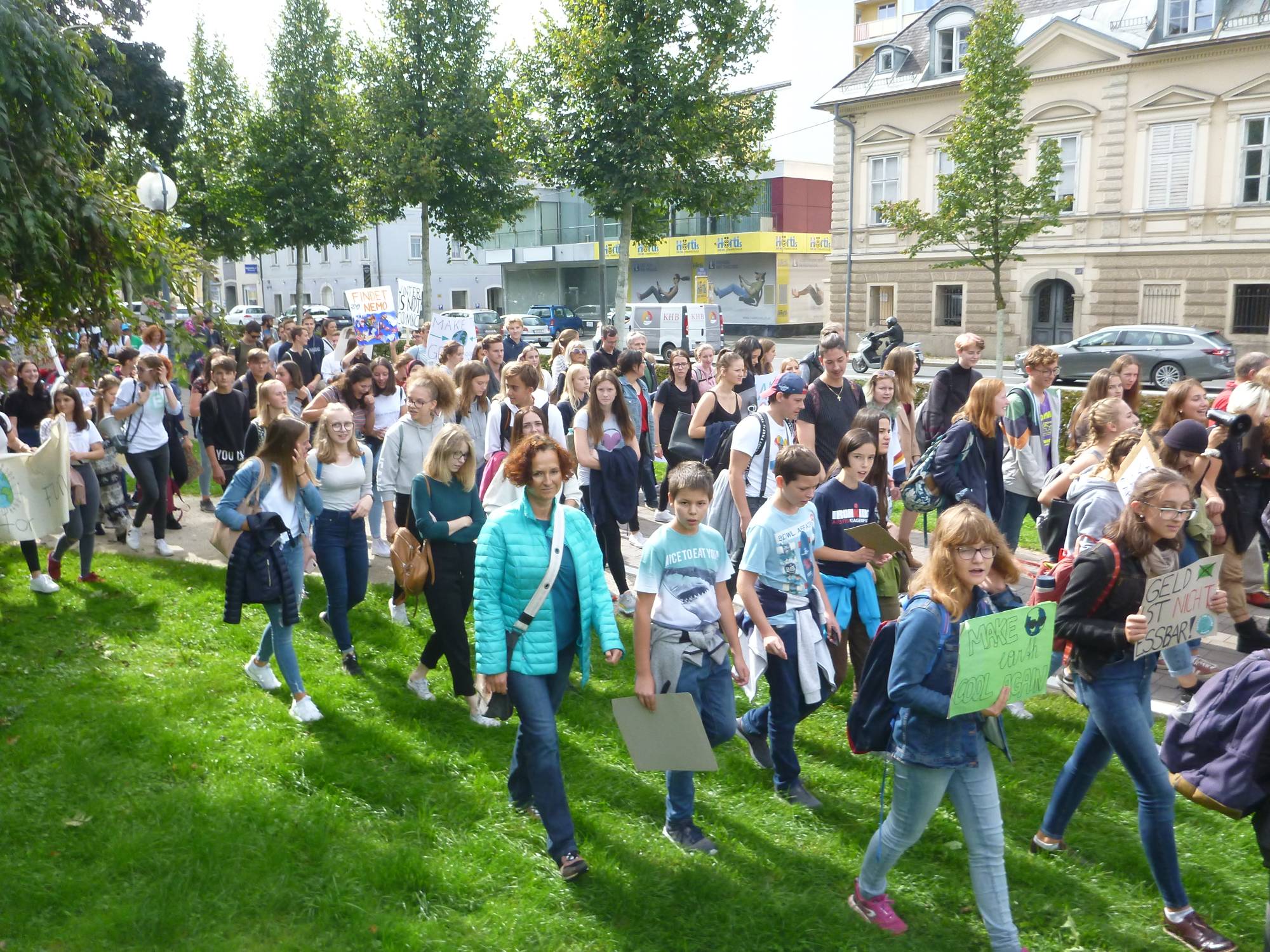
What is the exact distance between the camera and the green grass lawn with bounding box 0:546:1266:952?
4.17 m

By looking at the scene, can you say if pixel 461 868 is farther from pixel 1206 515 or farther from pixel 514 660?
pixel 1206 515

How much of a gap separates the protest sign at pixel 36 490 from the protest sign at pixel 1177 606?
23.5 feet

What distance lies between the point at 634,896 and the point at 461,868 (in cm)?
79

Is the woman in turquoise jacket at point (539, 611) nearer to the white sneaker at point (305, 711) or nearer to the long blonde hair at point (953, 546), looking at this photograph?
the long blonde hair at point (953, 546)

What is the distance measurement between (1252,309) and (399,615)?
98.7ft

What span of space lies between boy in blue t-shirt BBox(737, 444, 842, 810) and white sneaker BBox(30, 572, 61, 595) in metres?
6.01

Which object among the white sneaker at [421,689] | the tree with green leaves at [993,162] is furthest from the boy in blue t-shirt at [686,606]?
the tree with green leaves at [993,162]

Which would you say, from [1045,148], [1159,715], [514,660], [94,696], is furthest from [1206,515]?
[1045,148]

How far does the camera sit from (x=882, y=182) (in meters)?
37.2

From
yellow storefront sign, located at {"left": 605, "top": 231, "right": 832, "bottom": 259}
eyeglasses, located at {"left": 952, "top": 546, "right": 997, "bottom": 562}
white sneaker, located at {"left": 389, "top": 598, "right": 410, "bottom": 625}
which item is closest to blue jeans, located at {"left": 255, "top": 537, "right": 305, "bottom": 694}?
white sneaker, located at {"left": 389, "top": 598, "right": 410, "bottom": 625}

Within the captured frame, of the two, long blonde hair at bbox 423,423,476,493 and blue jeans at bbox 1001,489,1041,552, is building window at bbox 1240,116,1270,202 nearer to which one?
blue jeans at bbox 1001,489,1041,552

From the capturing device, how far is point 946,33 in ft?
117

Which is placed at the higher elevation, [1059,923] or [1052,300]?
[1052,300]

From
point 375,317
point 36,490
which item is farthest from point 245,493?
point 375,317
